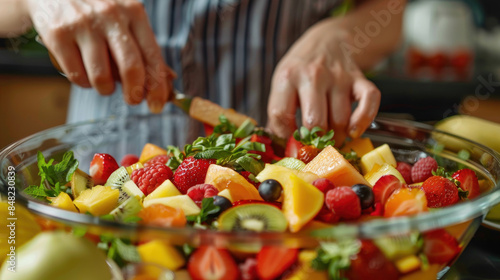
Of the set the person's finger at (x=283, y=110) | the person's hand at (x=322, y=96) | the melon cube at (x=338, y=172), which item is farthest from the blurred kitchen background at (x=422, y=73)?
the melon cube at (x=338, y=172)

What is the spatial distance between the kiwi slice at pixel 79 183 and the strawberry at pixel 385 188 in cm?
51

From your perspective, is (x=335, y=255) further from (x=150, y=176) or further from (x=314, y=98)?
(x=314, y=98)

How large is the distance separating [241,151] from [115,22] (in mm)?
414

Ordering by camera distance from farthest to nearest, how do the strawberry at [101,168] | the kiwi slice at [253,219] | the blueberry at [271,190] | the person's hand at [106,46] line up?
the person's hand at [106,46], the strawberry at [101,168], the blueberry at [271,190], the kiwi slice at [253,219]

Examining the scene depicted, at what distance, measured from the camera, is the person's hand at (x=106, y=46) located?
1060mm

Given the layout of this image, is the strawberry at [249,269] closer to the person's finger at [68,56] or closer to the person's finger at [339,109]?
the person's finger at [339,109]

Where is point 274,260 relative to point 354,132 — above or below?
above

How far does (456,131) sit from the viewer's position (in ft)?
4.20

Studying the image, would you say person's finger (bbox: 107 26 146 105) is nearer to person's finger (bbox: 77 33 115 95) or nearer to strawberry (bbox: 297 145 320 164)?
person's finger (bbox: 77 33 115 95)

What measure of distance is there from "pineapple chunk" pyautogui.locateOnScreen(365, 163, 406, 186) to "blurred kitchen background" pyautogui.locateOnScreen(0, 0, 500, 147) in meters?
1.46

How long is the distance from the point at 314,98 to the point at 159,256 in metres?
0.64

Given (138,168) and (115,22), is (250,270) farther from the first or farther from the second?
(115,22)

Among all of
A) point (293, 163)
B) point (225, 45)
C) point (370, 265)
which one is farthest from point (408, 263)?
point (225, 45)

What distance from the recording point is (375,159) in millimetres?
1002
